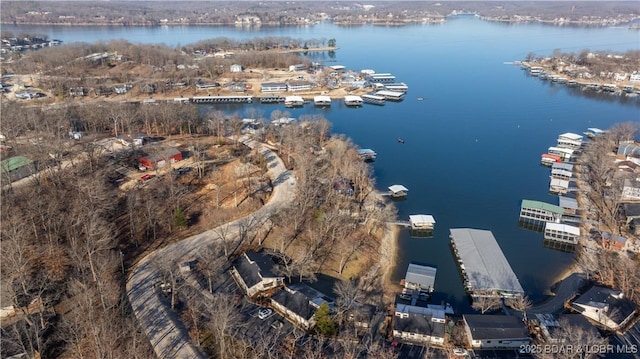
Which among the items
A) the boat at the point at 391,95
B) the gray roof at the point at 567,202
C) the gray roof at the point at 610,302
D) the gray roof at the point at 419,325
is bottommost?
the gray roof at the point at 419,325

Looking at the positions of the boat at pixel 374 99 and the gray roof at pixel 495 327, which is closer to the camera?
the gray roof at pixel 495 327

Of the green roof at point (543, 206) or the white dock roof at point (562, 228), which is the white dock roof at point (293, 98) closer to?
the green roof at point (543, 206)

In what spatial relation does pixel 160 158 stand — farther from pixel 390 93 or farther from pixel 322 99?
pixel 390 93

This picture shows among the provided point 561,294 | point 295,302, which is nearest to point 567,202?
point 561,294

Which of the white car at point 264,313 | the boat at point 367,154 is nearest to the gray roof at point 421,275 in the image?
the white car at point 264,313

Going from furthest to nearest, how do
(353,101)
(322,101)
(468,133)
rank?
(353,101) < (322,101) < (468,133)
